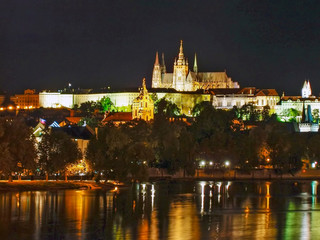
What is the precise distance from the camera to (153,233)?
44688 mm

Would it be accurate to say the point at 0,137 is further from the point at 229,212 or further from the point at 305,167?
the point at 305,167

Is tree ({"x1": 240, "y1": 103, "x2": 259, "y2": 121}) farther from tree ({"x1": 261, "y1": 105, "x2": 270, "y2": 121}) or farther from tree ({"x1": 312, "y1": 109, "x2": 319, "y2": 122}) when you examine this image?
tree ({"x1": 312, "y1": 109, "x2": 319, "y2": 122})

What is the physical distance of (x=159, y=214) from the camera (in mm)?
52750

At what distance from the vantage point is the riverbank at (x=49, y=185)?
205 feet

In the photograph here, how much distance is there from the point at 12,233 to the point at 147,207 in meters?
14.1

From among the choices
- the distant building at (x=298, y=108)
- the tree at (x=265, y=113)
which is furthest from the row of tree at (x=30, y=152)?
the distant building at (x=298, y=108)

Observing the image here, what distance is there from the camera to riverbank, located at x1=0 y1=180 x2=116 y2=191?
62.4m

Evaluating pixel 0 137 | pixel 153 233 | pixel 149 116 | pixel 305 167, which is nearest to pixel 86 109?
pixel 149 116

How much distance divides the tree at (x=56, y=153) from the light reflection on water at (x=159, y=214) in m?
5.52

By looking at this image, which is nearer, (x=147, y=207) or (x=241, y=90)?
(x=147, y=207)

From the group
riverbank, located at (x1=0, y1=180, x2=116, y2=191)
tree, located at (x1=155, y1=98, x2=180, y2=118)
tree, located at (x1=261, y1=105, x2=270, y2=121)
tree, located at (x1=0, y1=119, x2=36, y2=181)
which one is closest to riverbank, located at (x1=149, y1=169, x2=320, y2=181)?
riverbank, located at (x1=0, y1=180, x2=116, y2=191)

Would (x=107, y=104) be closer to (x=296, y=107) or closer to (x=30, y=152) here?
(x=296, y=107)

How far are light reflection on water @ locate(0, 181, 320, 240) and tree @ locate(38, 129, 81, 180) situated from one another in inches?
217

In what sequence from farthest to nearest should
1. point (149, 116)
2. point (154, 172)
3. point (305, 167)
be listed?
point (149, 116), point (305, 167), point (154, 172)
